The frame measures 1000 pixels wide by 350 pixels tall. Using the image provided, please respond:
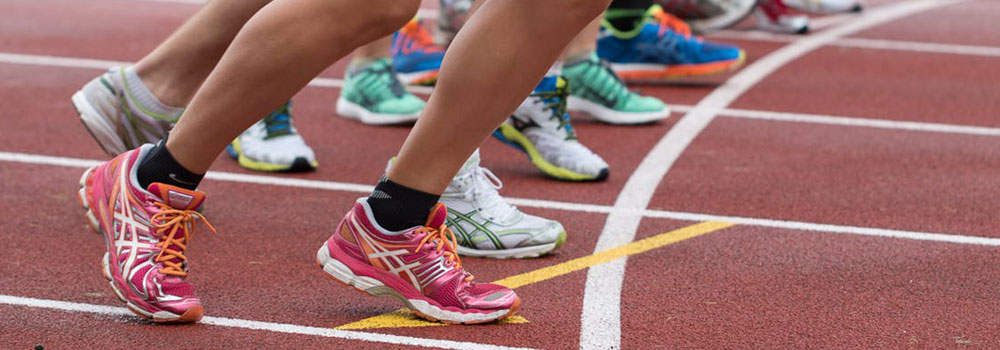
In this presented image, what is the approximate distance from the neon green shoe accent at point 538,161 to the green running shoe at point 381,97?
918mm

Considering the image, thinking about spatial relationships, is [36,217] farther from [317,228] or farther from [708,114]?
[708,114]

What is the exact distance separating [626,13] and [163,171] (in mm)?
4138

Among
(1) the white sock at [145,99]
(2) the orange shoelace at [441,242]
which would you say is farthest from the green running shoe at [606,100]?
(2) the orange shoelace at [441,242]

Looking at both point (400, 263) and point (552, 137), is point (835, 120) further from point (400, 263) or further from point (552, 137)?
point (400, 263)

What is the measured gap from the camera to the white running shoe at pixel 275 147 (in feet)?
14.5

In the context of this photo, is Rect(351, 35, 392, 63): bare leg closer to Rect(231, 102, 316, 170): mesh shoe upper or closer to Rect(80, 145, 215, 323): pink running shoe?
Rect(231, 102, 316, 170): mesh shoe upper

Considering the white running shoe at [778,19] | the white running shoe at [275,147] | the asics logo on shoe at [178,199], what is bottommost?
the white running shoe at [778,19]

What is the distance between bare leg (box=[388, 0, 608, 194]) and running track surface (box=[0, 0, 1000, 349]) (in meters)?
0.41

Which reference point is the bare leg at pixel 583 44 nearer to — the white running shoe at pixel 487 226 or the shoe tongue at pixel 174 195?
the white running shoe at pixel 487 226

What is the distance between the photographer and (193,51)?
3404 millimetres

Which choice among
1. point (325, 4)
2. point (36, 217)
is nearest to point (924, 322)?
point (325, 4)

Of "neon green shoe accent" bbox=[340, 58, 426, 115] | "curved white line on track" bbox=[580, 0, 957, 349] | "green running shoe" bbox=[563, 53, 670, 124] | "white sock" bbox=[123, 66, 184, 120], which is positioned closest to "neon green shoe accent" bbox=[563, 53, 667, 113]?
"green running shoe" bbox=[563, 53, 670, 124]

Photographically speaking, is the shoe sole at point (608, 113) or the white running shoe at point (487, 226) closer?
the white running shoe at point (487, 226)

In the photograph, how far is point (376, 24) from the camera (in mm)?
2664
